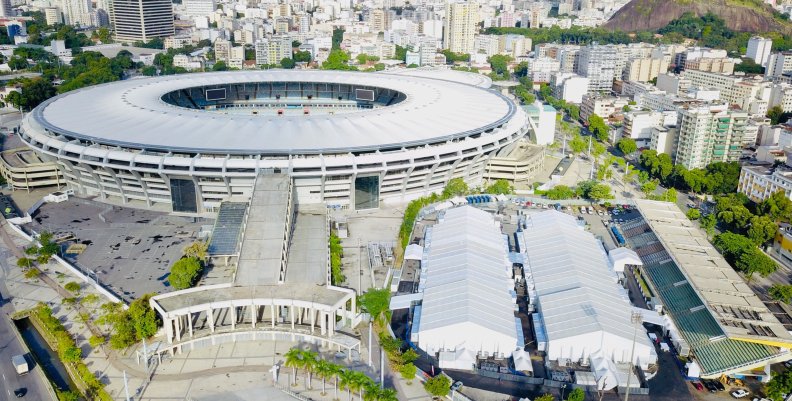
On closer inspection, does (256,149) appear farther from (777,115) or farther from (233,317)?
(777,115)

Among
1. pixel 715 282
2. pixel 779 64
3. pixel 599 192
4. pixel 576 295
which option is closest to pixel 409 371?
pixel 576 295

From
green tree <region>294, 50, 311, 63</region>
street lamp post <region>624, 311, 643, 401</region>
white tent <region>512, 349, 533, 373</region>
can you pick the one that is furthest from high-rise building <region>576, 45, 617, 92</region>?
white tent <region>512, 349, 533, 373</region>

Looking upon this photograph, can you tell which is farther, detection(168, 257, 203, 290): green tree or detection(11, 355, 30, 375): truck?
detection(168, 257, 203, 290): green tree

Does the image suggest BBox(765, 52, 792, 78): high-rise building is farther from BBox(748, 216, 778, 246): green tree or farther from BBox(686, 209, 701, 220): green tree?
BBox(748, 216, 778, 246): green tree

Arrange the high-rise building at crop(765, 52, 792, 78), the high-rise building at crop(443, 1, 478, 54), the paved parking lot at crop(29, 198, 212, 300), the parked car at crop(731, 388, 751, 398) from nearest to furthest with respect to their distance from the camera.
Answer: the parked car at crop(731, 388, 751, 398)
the paved parking lot at crop(29, 198, 212, 300)
the high-rise building at crop(765, 52, 792, 78)
the high-rise building at crop(443, 1, 478, 54)

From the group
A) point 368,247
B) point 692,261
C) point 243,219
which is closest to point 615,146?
point 692,261

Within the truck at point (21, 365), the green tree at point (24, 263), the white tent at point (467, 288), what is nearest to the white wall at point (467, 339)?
the white tent at point (467, 288)
